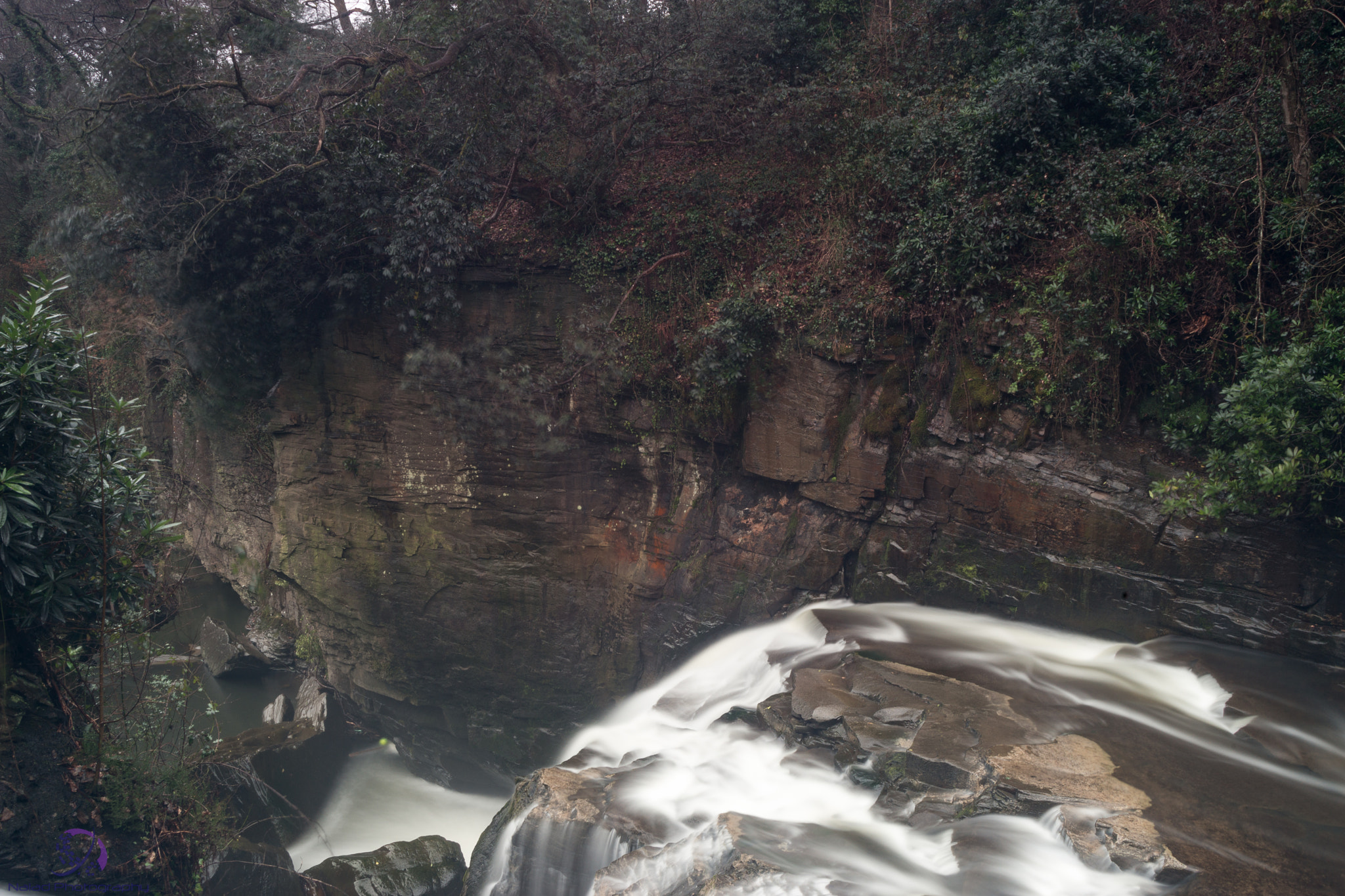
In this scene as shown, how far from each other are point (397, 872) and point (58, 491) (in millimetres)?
5351

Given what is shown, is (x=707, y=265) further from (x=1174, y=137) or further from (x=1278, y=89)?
(x=1278, y=89)

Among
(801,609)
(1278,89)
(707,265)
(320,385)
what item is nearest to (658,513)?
(801,609)

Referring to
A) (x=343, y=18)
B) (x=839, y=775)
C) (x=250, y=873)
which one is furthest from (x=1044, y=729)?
(x=343, y=18)

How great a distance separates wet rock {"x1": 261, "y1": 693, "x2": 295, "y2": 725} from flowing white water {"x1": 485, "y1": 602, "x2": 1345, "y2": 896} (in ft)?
20.4

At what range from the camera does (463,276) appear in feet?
30.7

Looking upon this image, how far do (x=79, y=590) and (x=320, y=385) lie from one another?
5.20m

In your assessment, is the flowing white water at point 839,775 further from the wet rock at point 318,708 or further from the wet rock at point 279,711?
the wet rock at point 279,711

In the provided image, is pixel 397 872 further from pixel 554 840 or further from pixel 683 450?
pixel 683 450

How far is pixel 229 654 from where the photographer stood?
11.7 meters

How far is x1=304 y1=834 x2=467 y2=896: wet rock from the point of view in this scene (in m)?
7.68

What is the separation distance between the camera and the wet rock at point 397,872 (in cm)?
768

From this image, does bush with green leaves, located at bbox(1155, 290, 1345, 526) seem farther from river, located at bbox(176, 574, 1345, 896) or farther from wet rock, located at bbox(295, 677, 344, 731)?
wet rock, located at bbox(295, 677, 344, 731)

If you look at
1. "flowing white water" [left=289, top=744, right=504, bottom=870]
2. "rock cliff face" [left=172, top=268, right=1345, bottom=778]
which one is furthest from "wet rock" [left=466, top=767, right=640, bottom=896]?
"flowing white water" [left=289, top=744, right=504, bottom=870]

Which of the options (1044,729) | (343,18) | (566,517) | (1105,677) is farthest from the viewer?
(343,18)
